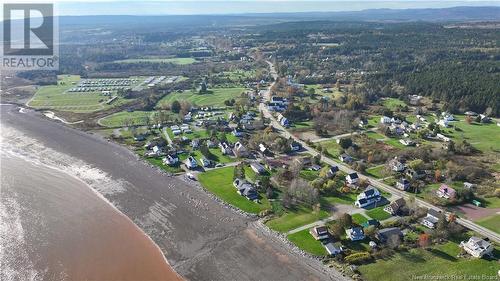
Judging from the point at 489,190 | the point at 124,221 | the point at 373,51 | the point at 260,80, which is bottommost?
the point at 124,221

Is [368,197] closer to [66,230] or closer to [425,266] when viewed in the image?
[425,266]

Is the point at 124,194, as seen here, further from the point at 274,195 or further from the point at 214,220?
the point at 274,195

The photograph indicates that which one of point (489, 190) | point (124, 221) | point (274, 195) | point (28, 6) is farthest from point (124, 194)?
point (28, 6)

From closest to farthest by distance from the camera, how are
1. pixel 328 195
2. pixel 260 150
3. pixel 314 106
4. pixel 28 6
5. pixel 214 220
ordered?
pixel 214 220, pixel 328 195, pixel 260 150, pixel 314 106, pixel 28 6

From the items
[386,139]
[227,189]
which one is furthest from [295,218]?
[386,139]

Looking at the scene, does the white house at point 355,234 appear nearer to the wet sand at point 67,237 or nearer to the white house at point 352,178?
the white house at point 352,178

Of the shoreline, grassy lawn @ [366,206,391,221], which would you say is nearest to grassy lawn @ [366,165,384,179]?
grassy lawn @ [366,206,391,221]

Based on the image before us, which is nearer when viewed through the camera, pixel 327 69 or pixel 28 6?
pixel 28 6

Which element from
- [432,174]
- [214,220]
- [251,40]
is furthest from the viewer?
[251,40]
